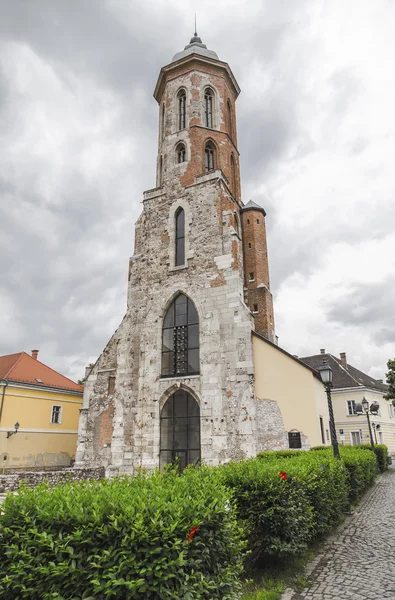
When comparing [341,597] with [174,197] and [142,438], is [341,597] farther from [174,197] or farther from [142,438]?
[174,197]

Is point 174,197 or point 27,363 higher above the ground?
point 174,197

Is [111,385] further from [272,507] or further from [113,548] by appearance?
[113,548]

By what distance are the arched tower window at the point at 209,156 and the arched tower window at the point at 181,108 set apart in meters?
2.10

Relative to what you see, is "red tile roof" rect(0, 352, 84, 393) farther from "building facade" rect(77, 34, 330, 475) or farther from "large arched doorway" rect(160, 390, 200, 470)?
"large arched doorway" rect(160, 390, 200, 470)

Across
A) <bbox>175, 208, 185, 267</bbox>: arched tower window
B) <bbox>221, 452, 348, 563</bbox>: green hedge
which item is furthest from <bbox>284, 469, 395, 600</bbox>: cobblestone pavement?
<bbox>175, 208, 185, 267</bbox>: arched tower window

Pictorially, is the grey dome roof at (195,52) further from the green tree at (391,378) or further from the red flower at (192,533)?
the red flower at (192,533)

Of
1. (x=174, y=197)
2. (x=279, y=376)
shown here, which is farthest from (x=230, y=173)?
(x=279, y=376)

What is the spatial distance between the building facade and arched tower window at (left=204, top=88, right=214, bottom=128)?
0.08 meters

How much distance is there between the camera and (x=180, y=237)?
70.7ft

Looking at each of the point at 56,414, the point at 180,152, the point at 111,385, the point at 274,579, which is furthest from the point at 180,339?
the point at 56,414

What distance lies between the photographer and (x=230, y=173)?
80.7 feet

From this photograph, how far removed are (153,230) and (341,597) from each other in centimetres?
1951

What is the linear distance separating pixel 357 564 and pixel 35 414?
24.5 m

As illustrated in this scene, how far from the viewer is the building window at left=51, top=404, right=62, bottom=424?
91.6 ft
